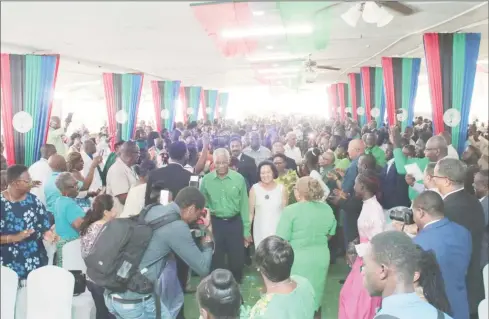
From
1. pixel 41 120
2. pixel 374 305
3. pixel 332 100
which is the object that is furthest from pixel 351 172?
pixel 332 100

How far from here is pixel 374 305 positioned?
2.99m

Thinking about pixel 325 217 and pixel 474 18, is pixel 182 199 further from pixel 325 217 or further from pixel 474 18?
pixel 474 18

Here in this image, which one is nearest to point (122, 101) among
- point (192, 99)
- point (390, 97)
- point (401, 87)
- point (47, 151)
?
point (47, 151)

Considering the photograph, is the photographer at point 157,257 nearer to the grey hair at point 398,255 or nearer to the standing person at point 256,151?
the grey hair at point 398,255

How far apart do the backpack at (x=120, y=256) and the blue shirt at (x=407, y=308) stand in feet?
4.72

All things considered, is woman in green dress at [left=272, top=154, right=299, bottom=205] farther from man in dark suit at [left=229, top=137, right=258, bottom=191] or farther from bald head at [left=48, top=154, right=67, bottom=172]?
bald head at [left=48, top=154, right=67, bottom=172]

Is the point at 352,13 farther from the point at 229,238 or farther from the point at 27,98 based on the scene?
the point at 27,98

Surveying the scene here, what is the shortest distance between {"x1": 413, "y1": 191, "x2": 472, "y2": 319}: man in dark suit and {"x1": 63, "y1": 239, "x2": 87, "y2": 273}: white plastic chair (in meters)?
2.63

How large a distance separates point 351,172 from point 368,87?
422 inches

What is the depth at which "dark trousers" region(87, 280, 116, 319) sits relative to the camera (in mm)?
3308

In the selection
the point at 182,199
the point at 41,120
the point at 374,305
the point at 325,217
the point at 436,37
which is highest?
the point at 436,37

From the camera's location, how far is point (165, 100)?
16.4 m

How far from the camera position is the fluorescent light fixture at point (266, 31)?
22.9 feet

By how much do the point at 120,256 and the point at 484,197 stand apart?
3256mm
